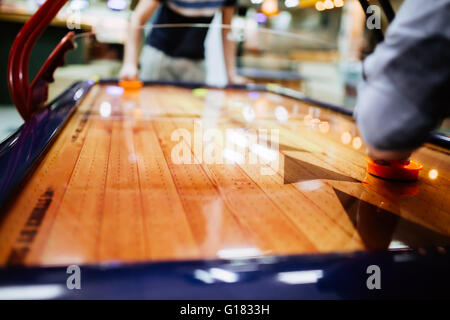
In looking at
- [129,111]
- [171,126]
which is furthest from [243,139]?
[129,111]

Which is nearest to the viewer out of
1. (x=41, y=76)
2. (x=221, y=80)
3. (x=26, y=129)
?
(x=26, y=129)

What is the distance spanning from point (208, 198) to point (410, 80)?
0.47 m

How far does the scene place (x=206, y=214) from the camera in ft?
2.48

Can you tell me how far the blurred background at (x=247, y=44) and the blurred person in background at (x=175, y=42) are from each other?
0.15 metres

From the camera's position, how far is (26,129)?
1.18m

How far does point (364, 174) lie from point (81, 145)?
2.90ft

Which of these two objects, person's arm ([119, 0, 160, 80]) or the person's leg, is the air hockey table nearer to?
person's arm ([119, 0, 160, 80])

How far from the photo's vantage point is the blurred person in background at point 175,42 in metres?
2.41

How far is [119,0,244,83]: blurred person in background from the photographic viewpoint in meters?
2.41

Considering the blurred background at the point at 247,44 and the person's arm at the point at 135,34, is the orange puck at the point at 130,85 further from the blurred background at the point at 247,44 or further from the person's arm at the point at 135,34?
the blurred background at the point at 247,44

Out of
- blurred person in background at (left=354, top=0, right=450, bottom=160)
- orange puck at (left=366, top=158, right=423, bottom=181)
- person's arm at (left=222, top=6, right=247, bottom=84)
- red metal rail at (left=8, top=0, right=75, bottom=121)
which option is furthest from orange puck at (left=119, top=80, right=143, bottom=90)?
blurred person in background at (left=354, top=0, right=450, bottom=160)

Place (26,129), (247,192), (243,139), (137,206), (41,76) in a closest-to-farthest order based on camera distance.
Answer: (137,206) → (247,192) → (26,129) → (243,139) → (41,76)

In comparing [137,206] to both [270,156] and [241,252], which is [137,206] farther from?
[270,156]
